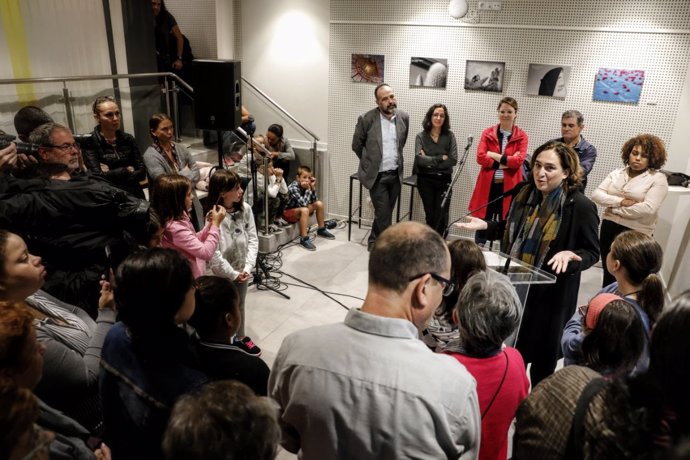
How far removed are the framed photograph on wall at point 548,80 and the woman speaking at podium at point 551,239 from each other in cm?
285

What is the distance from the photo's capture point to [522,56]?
5.14m

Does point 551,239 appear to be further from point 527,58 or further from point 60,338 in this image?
point 527,58

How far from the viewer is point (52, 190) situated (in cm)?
224

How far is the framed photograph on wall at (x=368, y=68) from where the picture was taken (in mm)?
5762

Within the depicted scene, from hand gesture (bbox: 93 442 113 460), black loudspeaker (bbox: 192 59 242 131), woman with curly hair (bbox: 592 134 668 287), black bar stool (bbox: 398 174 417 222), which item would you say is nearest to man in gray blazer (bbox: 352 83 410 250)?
black bar stool (bbox: 398 174 417 222)

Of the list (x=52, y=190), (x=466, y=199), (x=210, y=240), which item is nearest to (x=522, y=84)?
(x=466, y=199)

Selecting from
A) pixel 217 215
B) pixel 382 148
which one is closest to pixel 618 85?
pixel 382 148

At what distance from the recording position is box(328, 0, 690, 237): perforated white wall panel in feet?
15.4

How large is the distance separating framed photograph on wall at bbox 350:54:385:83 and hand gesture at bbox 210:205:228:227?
347 cm

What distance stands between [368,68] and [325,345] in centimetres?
510

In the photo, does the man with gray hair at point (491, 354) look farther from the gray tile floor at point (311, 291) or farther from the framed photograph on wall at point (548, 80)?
the framed photograph on wall at point (548, 80)

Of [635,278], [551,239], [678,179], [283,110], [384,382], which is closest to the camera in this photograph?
[384,382]

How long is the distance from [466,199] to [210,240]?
3763mm

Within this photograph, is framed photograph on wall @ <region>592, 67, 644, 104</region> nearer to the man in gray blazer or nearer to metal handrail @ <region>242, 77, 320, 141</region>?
the man in gray blazer
